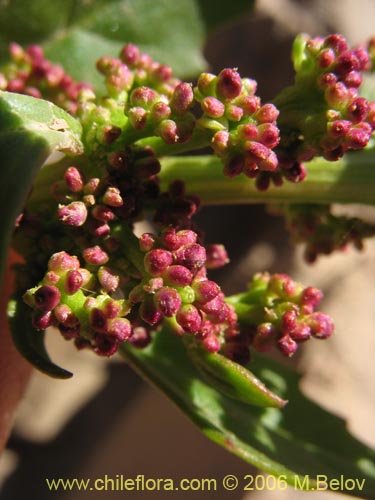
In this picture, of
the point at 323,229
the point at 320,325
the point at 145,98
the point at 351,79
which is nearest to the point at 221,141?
the point at 145,98

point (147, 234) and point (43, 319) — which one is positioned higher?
point (147, 234)

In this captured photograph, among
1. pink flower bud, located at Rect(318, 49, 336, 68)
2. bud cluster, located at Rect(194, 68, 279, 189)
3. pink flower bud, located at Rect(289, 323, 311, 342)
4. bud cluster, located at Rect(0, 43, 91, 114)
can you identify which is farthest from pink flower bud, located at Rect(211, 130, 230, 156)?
bud cluster, located at Rect(0, 43, 91, 114)

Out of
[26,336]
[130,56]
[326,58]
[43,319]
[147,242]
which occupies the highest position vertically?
[326,58]

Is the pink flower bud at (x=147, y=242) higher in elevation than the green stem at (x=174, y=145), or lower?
lower

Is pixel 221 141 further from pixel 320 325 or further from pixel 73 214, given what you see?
pixel 320 325

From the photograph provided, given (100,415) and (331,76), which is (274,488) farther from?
(331,76)

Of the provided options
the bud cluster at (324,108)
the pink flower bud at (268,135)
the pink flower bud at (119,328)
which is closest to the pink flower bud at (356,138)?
the bud cluster at (324,108)

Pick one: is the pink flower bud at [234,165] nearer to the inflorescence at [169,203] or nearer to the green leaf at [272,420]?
the inflorescence at [169,203]
